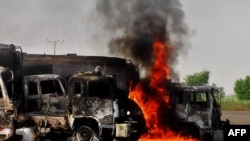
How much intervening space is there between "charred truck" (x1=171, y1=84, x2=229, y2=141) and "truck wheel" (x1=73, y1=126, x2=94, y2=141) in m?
3.65

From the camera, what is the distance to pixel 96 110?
16.5 meters

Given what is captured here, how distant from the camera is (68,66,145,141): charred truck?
1638 centimetres

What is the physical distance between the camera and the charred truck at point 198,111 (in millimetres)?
17984

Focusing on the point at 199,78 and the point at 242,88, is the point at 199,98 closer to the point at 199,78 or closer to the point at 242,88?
the point at 199,78

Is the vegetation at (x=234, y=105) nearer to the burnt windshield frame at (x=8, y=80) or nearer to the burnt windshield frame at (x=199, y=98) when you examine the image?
the burnt windshield frame at (x=199, y=98)

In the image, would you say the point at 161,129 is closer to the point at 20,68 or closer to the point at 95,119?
the point at 95,119

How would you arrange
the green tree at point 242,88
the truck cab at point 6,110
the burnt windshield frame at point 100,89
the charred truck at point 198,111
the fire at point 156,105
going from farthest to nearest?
the green tree at point 242,88
the fire at point 156,105
the charred truck at point 198,111
the burnt windshield frame at point 100,89
the truck cab at point 6,110

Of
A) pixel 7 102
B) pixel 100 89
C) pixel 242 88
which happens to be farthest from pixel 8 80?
pixel 242 88

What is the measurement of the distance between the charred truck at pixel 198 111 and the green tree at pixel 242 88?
4228cm

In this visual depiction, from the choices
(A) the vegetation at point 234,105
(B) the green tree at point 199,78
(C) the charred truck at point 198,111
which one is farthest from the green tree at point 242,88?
(C) the charred truck at point 198,111

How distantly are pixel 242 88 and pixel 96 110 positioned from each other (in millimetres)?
46469

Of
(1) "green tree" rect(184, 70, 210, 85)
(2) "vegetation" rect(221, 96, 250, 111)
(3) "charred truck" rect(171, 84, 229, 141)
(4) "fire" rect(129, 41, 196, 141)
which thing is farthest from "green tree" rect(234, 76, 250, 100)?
(3) "charred truck" rect(171, 84, 229, 141)

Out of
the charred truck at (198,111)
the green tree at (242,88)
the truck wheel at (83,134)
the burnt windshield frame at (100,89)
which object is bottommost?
the truck wheel at (83,134)

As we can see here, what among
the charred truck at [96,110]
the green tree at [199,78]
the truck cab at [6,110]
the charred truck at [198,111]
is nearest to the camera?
the truck cab at [6,110]
